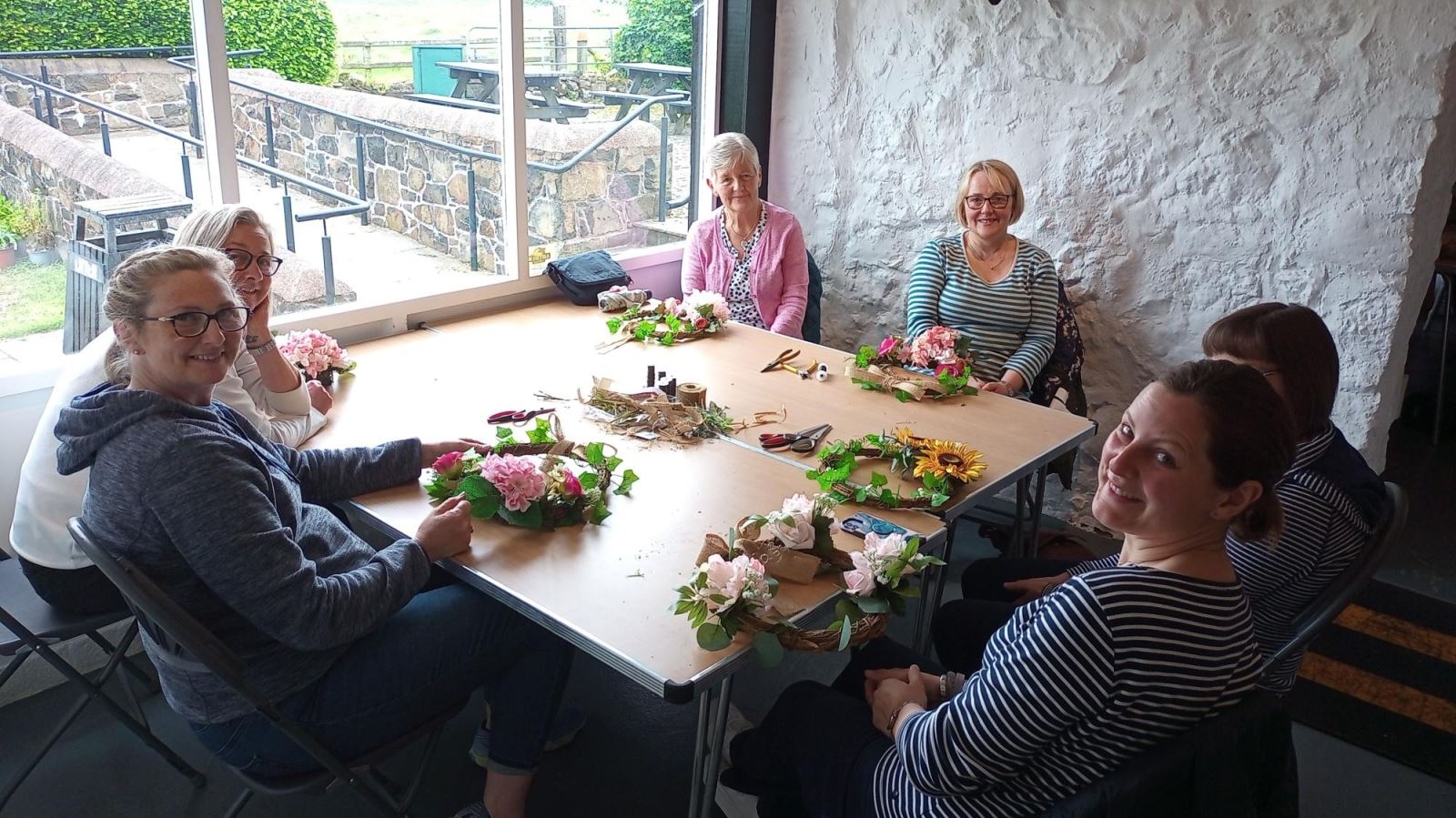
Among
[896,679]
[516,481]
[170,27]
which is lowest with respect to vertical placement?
[896,679]

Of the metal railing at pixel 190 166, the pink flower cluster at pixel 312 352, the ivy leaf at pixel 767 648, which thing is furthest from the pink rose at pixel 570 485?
the metal railing at pixel 190 166

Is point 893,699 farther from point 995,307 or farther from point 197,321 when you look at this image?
point 995,307

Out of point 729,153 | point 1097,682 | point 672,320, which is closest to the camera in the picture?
point 1097,682

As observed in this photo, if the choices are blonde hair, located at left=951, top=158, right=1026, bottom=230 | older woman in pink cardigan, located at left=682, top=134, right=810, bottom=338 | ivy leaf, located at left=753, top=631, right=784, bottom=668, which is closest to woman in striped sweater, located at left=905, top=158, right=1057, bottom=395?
blonde hair, located at left=951, top=158, right=1026, bottom=230

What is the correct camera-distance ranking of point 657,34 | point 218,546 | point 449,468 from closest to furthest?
point 218,546
point 449,468
point 657,34

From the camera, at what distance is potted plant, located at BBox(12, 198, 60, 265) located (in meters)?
2.76

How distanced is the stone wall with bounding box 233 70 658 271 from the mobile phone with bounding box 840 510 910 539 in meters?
2.15

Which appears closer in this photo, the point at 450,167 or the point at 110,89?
the point at 110,89

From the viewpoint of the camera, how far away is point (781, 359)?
126 inches

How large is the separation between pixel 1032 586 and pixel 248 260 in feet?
6.39

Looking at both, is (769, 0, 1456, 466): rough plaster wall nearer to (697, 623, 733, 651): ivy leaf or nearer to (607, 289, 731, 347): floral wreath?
(607, 289, 731, 347): floral wreath

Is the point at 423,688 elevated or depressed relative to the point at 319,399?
depressed

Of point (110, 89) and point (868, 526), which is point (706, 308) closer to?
point (868, 526)

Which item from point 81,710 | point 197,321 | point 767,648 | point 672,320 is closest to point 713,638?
point 767,648
